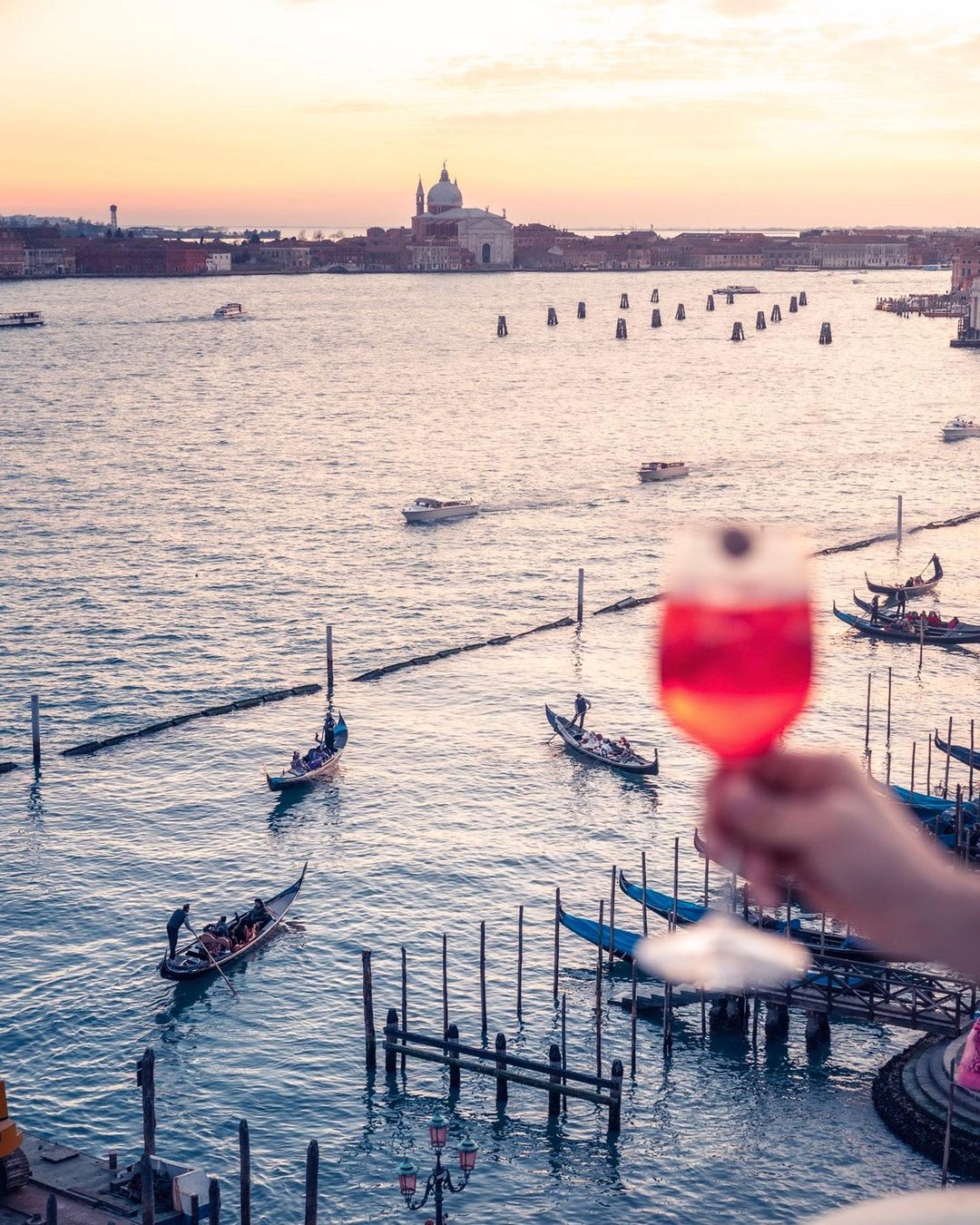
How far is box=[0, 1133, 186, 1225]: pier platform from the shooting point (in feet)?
41.3

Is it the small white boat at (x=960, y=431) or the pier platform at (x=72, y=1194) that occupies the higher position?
the small white boat at (x=960, y=431)

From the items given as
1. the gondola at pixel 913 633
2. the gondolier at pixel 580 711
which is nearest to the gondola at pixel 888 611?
the gondola at pixel 913 633

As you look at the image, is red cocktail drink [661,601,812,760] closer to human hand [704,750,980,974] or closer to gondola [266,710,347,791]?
human hand [704,750,980,974]

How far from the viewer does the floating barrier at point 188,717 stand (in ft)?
89.1

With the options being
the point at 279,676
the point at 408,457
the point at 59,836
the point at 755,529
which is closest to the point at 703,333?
the point at 408,457

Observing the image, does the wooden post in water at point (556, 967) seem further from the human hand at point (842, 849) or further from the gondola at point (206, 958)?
the human hand at point (842, 849)

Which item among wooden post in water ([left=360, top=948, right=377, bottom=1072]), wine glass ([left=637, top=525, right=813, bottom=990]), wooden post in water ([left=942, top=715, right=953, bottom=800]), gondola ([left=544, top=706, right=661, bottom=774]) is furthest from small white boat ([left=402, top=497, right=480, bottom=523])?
wine glass ([left=637, top=525, right=813, bottom=990])

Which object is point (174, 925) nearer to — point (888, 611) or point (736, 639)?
point (736, 639)

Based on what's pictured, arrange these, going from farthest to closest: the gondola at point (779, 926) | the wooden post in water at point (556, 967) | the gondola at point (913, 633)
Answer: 1. the gondola at point (913, 633)
2. the gondola at point (779, 926)
3. the wooden post in water at point (556, 967)

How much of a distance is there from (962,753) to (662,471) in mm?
32563

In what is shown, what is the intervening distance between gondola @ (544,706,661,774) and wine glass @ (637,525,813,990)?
24.8m

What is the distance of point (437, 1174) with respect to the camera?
13711 mm

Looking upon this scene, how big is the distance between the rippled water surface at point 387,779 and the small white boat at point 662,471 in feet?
1.95

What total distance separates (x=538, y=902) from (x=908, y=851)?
20.0 meters
